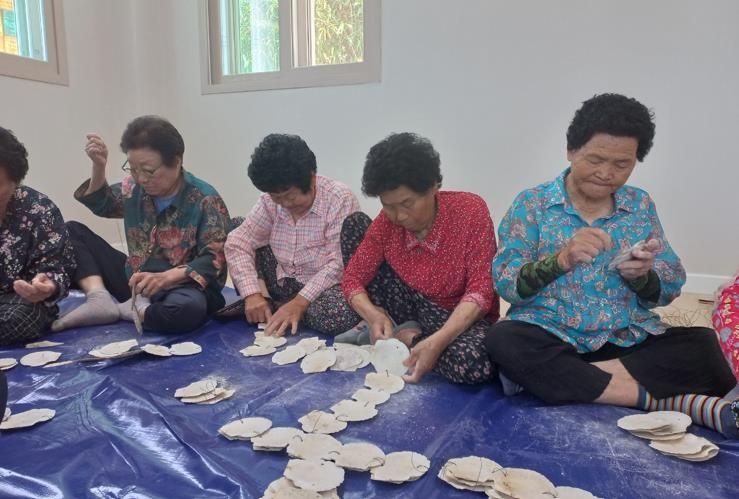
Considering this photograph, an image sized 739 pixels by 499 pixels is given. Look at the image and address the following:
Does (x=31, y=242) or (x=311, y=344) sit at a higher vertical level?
(x=31, y=242)

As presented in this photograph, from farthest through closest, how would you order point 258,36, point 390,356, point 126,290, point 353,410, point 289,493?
point 258,36 < point 126,290 < point 390,356 < point 353,410 < point 289,493

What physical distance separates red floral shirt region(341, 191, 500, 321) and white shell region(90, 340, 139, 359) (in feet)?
2.66

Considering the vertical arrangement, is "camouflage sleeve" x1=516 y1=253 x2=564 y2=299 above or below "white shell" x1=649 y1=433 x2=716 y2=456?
above

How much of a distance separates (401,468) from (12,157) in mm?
1792

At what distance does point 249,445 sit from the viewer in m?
1.25

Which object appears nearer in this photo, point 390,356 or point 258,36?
point 390,356

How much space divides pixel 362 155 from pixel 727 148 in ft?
7.62

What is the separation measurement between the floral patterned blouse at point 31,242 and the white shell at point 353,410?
1389 mm

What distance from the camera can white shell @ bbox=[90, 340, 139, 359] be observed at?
1775 mm

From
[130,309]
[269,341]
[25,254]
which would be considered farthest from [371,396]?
[25,254]

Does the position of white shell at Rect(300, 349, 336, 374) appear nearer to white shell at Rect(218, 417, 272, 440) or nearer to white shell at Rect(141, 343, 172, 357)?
white shell at Rect(218, 417, 272, 440)

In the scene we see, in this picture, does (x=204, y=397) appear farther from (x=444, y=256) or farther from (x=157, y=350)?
(x=444, y=256)

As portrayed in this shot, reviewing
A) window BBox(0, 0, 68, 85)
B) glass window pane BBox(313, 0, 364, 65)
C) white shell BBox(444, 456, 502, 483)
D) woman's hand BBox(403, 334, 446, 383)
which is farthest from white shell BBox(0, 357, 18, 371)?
glass window pane BBox(313, 0, 364, 65)

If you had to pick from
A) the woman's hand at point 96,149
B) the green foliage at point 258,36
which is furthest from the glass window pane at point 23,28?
the woman's hand at point 96,149
